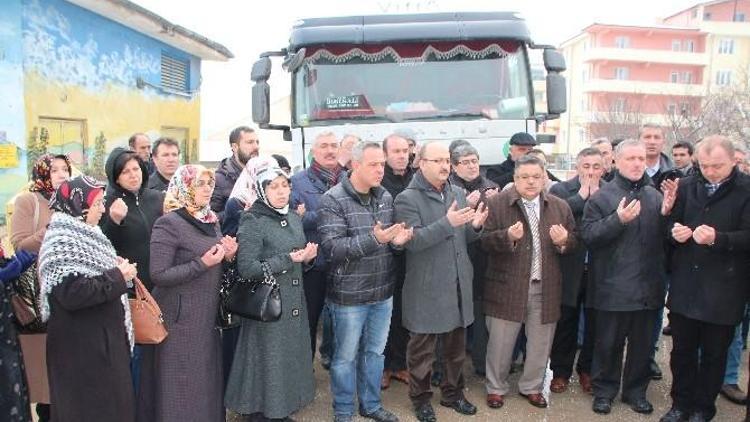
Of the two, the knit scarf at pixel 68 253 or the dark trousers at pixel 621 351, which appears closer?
the knit scarf at pixel 68 253

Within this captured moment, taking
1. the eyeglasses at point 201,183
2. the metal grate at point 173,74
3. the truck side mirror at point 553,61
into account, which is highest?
the metal grate at point 173,74

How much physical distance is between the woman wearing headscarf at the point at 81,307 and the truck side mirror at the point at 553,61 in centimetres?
516

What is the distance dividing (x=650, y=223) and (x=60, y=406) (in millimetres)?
3961

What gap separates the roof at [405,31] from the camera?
6105mm

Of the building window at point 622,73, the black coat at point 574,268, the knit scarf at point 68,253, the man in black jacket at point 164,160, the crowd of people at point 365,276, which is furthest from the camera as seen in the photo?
the building window at point 622,73

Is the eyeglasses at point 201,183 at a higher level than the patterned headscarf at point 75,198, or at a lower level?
higher

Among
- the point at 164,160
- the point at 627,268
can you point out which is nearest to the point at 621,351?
the point at 627,268

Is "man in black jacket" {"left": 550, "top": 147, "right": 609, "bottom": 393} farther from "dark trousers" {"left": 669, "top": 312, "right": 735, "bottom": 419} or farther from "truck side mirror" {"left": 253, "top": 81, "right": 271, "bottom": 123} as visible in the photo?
"truck side mirror" {"left": 253, "top": 81, "right": 271, "bottom": 123}

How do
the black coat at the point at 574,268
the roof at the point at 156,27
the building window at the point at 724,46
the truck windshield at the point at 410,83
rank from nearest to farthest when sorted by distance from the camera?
the black coat at the point at 574,268 < the truck windshield at the point at 410,83 < the roof at the point at 156,27 < the building window at the point at 724,46

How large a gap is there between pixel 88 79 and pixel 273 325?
26.1 feet

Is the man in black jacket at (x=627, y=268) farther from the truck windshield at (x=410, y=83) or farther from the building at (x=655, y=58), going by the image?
the building at (x=655, y=58)

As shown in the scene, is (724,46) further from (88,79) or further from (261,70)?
(261,70)

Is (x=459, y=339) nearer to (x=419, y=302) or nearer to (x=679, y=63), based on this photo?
(x=419, y=302)

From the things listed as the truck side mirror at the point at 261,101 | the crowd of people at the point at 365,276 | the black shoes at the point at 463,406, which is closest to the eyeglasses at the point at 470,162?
the crowd of people at the point at 365,276
